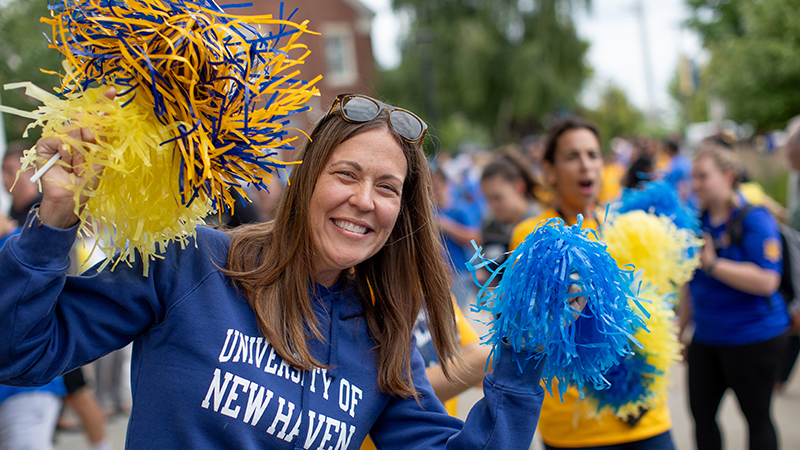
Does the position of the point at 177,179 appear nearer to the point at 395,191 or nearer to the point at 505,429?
the point at 395,191

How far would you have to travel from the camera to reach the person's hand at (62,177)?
4.14 feet

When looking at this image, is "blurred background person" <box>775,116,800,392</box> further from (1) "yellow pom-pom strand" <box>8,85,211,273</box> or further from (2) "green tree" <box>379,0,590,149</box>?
(2) "green tree" <box>379,0,590,149</box>

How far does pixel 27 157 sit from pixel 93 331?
41cm

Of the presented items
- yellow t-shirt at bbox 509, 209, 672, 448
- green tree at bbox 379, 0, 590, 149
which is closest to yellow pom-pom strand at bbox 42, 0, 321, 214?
yellow t-shirt at bbox 509, 209, 672, 448

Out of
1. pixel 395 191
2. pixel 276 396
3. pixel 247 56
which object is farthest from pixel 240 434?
pixel 247 56

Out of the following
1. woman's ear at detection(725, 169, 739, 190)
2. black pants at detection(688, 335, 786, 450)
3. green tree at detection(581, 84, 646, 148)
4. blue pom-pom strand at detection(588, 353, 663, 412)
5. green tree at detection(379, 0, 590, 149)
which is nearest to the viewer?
blue pom-pom strand at detection(588, 353, 663, 412)

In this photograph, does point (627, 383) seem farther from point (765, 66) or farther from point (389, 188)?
point (765, 66)

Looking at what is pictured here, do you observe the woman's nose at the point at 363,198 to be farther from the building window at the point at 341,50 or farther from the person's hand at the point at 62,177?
the building window at the point at 341,50

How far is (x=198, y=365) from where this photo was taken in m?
1.48

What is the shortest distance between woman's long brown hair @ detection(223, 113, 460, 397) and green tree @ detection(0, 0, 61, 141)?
11802 mm

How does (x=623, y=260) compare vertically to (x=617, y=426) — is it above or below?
above

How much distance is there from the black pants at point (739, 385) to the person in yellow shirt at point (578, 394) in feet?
3.24

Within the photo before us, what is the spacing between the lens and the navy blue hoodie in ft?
4.43

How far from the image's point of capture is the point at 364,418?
5.54 ft
